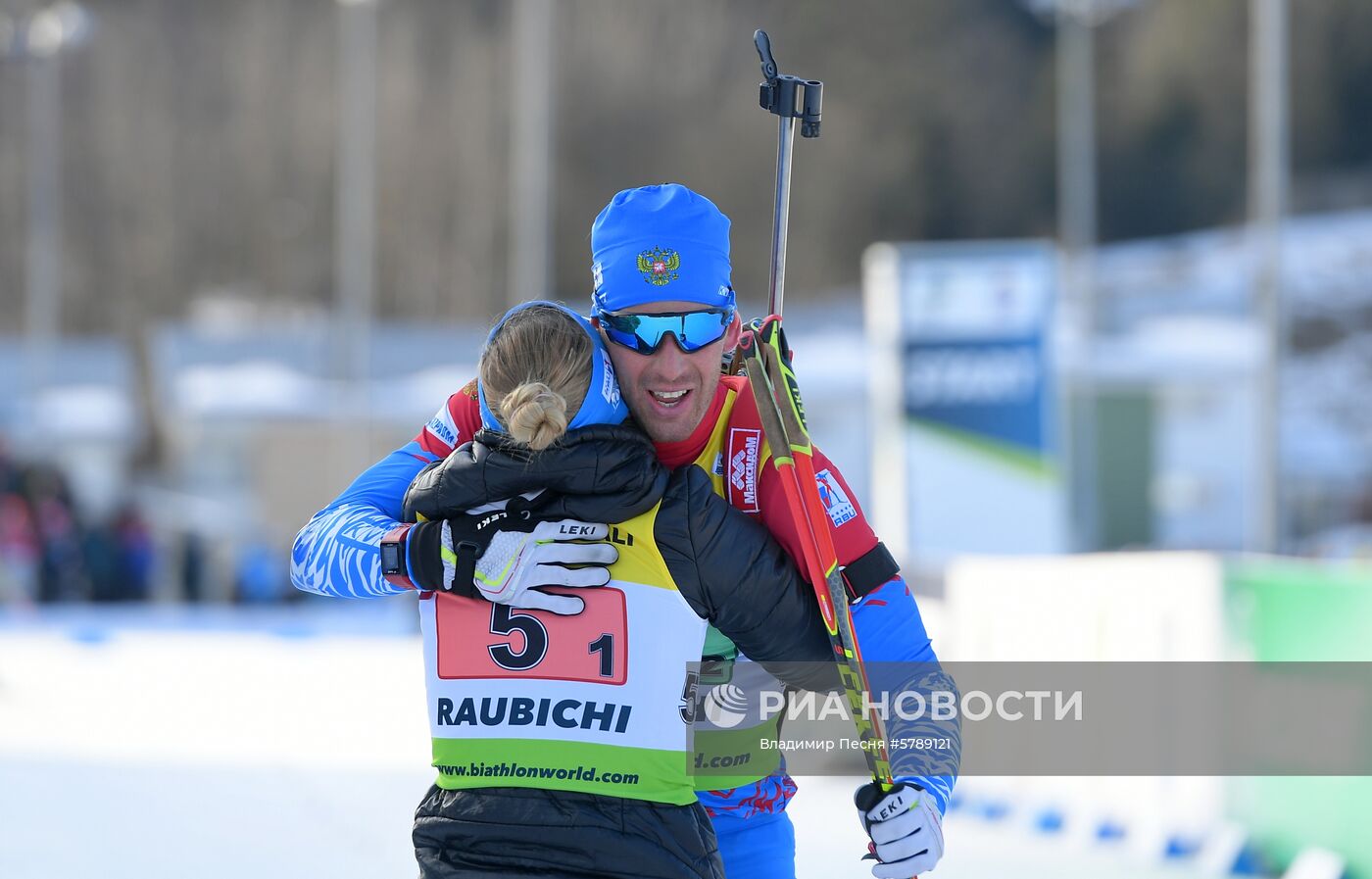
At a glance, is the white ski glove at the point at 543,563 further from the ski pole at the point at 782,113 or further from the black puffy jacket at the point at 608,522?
the ski pole at the point at 782,113

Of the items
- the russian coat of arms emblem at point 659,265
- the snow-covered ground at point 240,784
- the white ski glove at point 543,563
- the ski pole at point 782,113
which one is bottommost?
the snow-covered ground at point 240,784

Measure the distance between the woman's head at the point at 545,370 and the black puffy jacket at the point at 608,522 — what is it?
0.19ft

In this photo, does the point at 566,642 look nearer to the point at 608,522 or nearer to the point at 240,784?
the point at 608,522

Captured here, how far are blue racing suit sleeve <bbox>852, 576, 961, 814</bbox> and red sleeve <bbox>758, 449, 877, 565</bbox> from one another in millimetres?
82

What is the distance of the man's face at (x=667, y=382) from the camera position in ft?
9.16

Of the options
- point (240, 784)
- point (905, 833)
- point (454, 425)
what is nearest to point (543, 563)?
point (454, 425)

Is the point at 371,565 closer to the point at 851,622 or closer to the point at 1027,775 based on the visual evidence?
the point at 851,622

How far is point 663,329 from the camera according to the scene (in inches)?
111

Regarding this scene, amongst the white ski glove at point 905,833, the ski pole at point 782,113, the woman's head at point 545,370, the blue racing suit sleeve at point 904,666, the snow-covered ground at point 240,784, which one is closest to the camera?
the woman's head at point 545,370

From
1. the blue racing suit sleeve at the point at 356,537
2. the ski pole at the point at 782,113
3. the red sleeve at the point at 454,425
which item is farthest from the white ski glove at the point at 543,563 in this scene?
the ski pole at the point at 782,113

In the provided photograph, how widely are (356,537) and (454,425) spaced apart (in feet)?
0.97

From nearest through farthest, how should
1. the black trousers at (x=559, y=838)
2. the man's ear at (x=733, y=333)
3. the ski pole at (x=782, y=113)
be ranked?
1. the black trousers at (x=559, y=838)
2. the man's ear at (x=733, y=333)
3. the ski pole at (x=782, y=113)

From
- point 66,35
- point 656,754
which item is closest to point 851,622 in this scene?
point 656,754

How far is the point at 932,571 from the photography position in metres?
9.42
